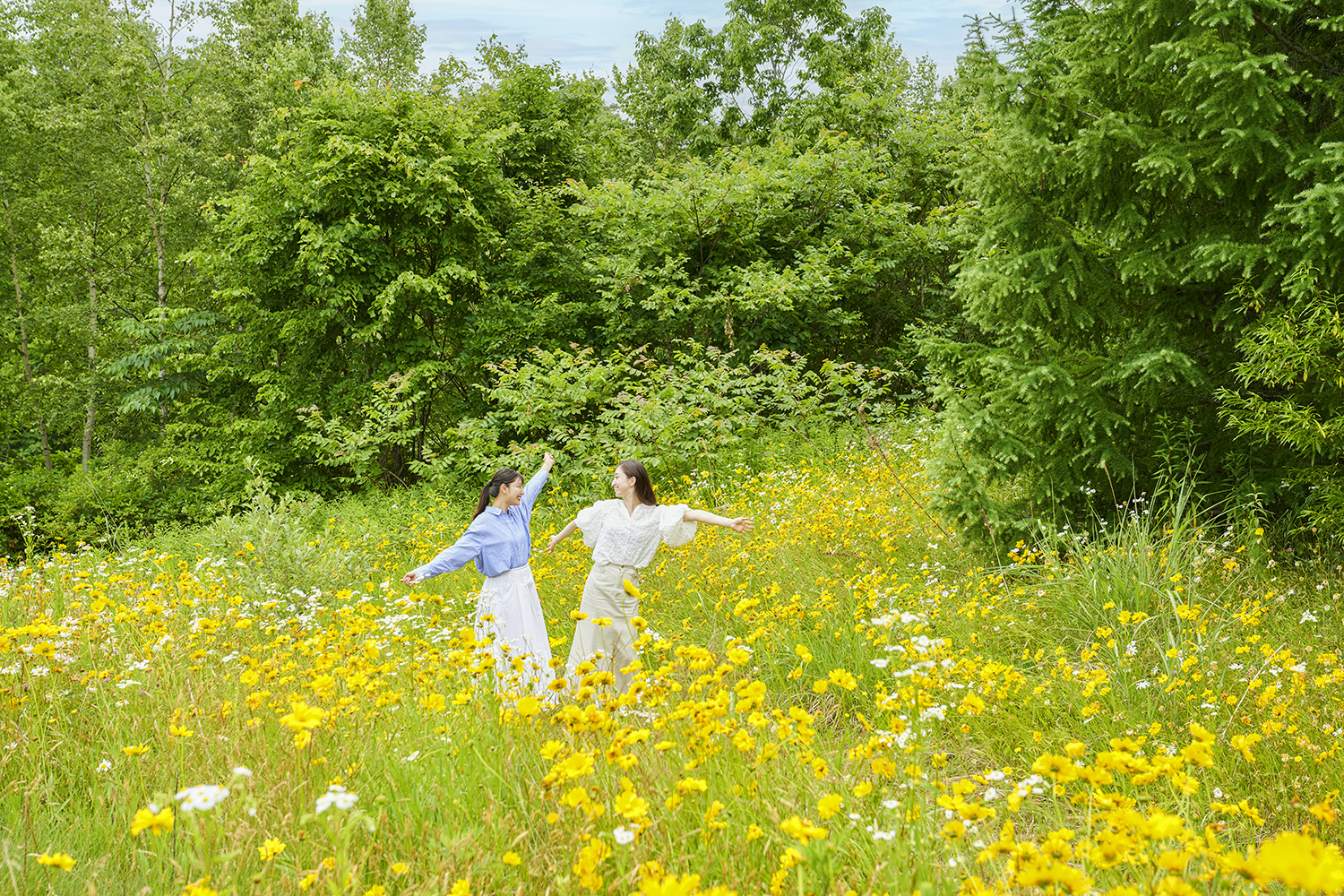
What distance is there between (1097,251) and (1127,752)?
433 centimetres

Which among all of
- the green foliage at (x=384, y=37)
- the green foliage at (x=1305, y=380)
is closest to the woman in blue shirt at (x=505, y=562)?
the green foliage at (x=1305, y=380)

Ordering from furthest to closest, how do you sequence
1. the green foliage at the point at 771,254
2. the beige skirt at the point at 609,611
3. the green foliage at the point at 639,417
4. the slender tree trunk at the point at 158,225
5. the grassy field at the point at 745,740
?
the slender tree trunk at the point at 158,225 < the green foliage at the point at 771,254 < the green foliage at the point at 639,417 < the beige skirt at the point at 609,611 < the grassy field at the point at 745,740

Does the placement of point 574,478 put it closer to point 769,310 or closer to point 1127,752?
point 769,310

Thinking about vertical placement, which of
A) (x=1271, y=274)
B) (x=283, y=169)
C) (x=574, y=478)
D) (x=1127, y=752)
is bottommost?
(x=574, y=478)

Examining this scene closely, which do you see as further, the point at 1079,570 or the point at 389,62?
the point at 389,62

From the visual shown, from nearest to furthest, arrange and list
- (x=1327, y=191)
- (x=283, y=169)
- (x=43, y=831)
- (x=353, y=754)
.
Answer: (x=43, y=831) < (x=353, y=754) < (x=1327, y=191) < (x=283, y=169)

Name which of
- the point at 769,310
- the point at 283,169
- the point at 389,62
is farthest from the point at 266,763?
the point at 389,62

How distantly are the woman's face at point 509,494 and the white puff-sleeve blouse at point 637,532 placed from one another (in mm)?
557

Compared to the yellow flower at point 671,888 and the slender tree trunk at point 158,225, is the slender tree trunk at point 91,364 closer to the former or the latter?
the slender tree trunk at point 158,225

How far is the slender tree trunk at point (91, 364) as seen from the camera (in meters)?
17.6

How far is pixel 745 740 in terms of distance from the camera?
205 centimetres

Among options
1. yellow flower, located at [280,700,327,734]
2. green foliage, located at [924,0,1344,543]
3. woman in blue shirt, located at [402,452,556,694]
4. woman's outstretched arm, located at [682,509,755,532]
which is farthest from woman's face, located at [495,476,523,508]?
yellow flower, located at [280,700,327,734]

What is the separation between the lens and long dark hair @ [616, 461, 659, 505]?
16.7 feet

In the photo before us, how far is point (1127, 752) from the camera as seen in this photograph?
5.97 ft
